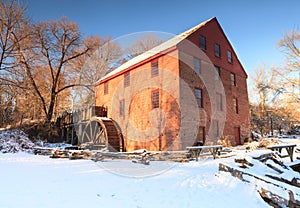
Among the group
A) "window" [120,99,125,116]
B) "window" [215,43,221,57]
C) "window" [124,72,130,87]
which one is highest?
"window" [215,43,221,57]

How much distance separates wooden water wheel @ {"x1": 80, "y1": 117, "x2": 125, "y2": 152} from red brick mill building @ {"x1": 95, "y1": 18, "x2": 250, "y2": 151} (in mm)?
635

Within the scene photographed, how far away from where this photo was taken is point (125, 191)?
4.64 metres

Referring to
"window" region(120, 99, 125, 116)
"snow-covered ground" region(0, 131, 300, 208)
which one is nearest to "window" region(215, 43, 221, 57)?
"window" region(120, 99, 125, 116)

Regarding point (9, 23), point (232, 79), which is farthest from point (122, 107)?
point (9, 23)

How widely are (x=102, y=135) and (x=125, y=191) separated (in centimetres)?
1268

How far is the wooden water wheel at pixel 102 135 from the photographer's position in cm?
1483

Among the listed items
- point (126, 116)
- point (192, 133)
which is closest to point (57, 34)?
point (126, 116)

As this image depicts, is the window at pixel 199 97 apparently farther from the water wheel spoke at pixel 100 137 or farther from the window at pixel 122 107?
the water wheel spoke at pixel 100 137

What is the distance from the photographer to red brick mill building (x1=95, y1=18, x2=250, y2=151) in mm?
12445

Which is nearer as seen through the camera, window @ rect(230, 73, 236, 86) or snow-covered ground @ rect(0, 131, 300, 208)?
snow-covered ground @ rect(0, 131, 300, 208)

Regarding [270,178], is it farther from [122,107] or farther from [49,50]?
[49,50]

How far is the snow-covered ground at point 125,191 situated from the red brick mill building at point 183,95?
6.41 metres

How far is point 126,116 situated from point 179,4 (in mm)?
8492

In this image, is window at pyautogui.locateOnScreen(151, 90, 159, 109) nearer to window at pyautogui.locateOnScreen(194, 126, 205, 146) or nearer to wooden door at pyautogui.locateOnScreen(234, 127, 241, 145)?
window at pyautogui.locateOnScreen(194, 126, 205, 146)
